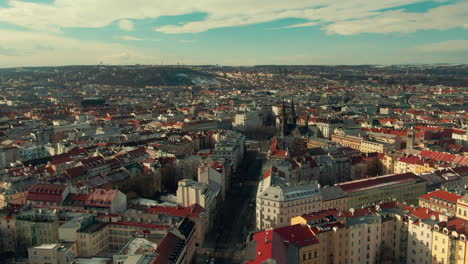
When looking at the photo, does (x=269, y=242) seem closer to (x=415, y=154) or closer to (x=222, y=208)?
(x=222, y=208)

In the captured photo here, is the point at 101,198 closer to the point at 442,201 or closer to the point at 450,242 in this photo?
the point at 450,242

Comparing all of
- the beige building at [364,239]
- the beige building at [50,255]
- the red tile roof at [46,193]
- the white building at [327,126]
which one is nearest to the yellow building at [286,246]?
the beige building at [364,239]

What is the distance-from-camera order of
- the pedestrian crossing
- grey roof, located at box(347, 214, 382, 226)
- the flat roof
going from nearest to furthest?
the flat roof → grey roof, located at box(347, 214, 382, 226) → the pedestrian crossing

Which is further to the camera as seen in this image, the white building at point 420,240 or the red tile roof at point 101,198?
the red tile roof at point 101,198

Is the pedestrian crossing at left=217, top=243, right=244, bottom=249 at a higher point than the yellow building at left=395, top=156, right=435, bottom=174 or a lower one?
lower

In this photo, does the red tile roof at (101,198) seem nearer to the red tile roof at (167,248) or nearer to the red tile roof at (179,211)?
the red tile roof at (179,211)

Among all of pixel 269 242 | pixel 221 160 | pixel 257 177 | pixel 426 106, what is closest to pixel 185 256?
pixel 269 242

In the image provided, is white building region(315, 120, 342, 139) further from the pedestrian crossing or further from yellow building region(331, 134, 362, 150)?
the pedestrian crossing

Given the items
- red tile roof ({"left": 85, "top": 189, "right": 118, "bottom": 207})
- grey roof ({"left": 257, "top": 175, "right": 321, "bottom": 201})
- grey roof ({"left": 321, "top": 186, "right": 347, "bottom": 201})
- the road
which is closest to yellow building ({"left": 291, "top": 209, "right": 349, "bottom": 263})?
the road
